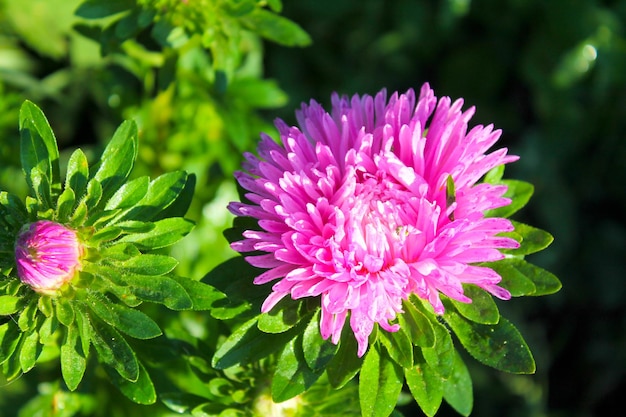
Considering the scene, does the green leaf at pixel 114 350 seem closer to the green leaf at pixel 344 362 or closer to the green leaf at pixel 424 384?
the green leaf at pixel 344 362

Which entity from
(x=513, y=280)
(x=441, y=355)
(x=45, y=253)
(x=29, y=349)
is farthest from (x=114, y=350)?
(x=513, y=280)

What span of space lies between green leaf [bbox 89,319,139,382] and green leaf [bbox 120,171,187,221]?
321mm

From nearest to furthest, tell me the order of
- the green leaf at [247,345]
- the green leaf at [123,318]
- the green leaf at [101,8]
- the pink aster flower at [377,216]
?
the pink aster flower at [377,216], the green leaf at [123,318], the green leaf at [247,345], the green leaf at [101,8]

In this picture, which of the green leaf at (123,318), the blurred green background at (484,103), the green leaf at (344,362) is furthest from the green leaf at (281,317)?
the blurred green background at (484,103)

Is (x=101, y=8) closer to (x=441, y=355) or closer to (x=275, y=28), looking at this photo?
(x=275, y=28)

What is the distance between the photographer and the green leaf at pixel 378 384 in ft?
6.63

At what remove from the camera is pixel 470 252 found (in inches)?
75.5

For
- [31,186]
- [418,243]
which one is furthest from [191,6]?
[418,243]

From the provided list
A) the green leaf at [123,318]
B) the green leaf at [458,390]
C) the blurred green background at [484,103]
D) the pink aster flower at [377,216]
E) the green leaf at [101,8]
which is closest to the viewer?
the pink aster flower at [377,216]

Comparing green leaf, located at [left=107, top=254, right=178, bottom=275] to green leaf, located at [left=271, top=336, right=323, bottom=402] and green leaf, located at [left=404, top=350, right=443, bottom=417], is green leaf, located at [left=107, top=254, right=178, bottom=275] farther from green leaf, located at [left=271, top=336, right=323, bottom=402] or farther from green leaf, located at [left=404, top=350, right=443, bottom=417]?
green leaf, located at [left=404, top=350, right=443, bottom=417]

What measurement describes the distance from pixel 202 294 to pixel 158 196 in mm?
339

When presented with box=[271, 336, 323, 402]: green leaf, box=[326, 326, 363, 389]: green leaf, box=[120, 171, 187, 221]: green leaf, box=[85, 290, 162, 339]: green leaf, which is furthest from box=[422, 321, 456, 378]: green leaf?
box=[120, 171, 187, 221]: green leaf

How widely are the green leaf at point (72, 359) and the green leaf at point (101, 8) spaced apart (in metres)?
1.09

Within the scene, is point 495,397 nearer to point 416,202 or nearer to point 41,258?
point 416,202
